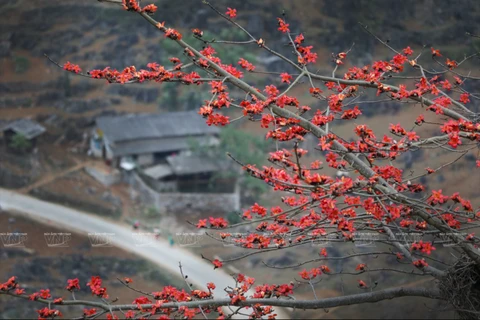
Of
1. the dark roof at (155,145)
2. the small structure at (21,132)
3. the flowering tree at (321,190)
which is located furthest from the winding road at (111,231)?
the flowering tree at (321,190)

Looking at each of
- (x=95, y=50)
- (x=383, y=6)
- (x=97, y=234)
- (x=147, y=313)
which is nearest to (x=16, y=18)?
(x=95, y=50)

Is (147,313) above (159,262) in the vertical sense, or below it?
above

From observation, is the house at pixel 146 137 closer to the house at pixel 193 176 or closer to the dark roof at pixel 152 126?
the dark roof at pixel 152 126

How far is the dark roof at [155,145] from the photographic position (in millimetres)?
17281

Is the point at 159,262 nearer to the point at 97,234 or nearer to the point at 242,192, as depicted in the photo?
the point at 97,234

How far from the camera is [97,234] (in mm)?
14117

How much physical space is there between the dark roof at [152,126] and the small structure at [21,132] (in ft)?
6.15

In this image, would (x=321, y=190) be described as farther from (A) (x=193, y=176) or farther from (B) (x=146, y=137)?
(B) (x=146, y=137)

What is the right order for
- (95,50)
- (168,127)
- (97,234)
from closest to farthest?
(97,234)
(168,127)
(95,50)

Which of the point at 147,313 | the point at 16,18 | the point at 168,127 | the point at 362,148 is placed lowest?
the point at 168,127

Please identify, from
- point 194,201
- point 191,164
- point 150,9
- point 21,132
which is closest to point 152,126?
point 191,164

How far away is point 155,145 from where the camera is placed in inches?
690

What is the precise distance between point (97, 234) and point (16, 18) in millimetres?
7084

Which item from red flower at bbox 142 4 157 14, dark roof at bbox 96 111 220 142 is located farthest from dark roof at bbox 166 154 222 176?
red flower at bbox 142 4 157 14
